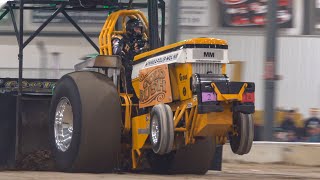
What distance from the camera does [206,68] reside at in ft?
29.5

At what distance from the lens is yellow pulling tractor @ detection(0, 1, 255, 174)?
8688 mm

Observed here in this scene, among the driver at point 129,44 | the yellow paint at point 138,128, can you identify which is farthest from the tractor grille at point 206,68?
the driver at point 129,44

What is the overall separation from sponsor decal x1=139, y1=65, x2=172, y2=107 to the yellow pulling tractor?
0.04 feet

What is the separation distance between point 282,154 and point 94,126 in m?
6.24

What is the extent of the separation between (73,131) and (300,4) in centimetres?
1182

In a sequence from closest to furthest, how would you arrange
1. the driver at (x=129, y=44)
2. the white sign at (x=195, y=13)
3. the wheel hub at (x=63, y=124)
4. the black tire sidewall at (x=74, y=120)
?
the black tire sidewall at (x=74, y=120) < the wheel hub at (x=63, y=124) < the driver at (x=129, y=44) < the white sign at (x=195, y=13)

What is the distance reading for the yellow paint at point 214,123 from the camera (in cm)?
864

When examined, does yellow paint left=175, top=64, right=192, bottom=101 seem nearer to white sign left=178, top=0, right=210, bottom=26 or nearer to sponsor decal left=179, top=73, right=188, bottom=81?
sponsor decal left=179, top=73, right=188, bottom=81

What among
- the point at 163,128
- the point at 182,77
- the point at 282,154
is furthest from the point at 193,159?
the point at 282,154

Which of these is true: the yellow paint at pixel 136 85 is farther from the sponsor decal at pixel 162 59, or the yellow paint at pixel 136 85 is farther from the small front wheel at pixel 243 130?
the small front wheel at pixel 243 130

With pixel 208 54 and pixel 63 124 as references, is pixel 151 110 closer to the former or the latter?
pixel 208 54

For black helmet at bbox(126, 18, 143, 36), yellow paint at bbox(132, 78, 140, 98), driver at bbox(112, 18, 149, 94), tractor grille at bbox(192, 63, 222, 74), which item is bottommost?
yellow paint at bbox(132, 78, 140, 98)

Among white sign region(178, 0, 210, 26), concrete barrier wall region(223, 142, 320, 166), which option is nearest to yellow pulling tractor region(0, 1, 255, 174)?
concrete barrier wall region(223, 142, 320, 166)

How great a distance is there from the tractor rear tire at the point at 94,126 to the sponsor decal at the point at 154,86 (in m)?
Answer: 0.34
